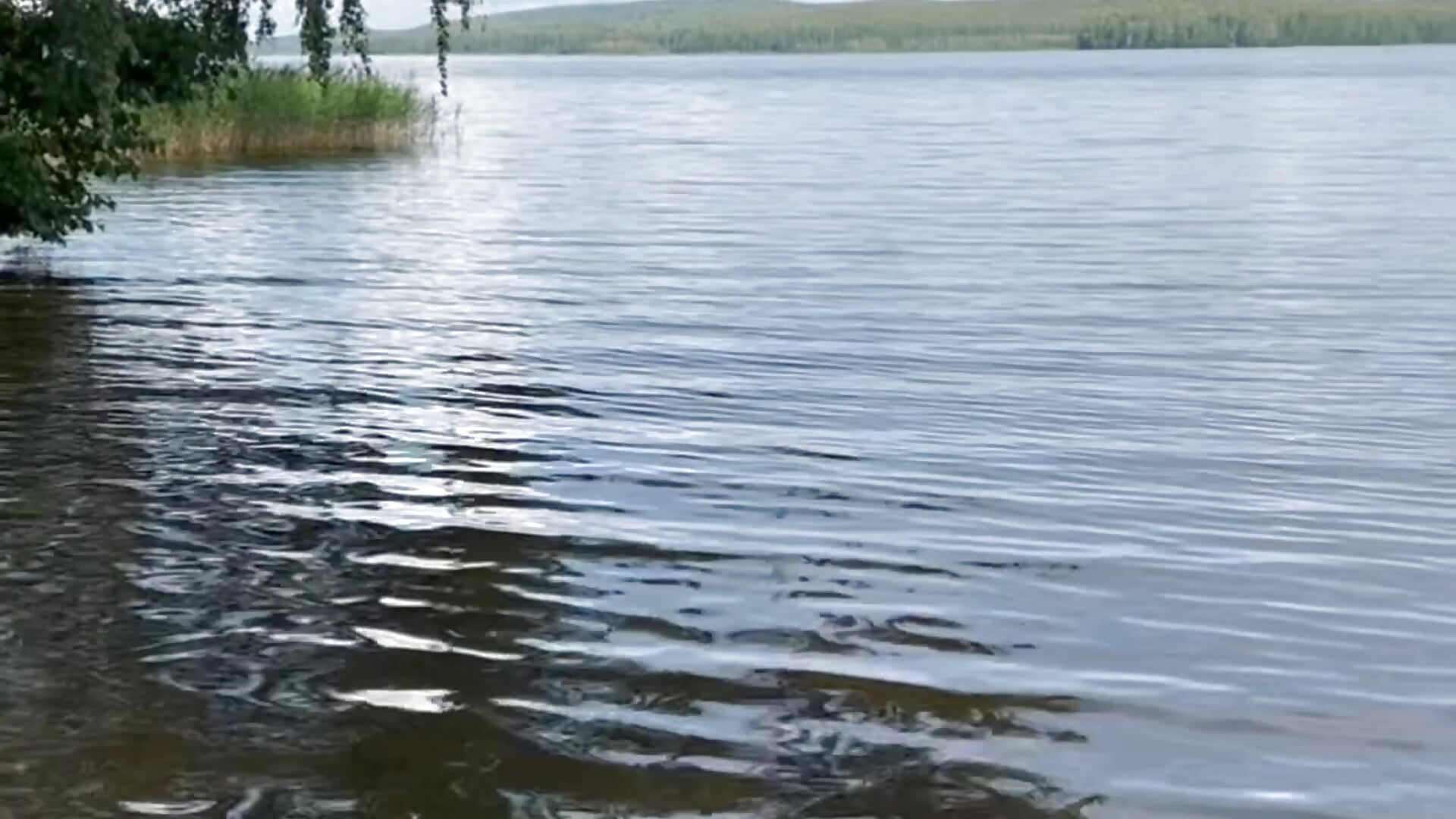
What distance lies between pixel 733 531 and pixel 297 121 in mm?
34815

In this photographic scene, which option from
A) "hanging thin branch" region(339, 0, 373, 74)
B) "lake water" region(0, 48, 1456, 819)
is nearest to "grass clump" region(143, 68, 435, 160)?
"lake water" region(0, 48, 1456, 819)

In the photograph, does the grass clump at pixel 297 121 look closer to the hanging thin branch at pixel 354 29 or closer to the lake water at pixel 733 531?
the lake water at pixel 733 531

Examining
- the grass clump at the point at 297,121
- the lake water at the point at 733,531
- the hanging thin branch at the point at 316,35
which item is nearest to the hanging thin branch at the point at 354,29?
the hanging thin branch at the point at 316,35

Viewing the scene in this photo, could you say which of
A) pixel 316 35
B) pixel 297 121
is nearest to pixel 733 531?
pixel 316 35

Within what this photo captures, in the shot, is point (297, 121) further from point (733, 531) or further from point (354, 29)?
point (733, 531)

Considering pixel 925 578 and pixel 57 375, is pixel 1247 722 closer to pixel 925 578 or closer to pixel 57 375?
pixel 925 578

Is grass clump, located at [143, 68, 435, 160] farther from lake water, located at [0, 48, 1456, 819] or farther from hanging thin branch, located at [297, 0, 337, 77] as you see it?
hanging thin branch, located at [297, 0, 337, 77]

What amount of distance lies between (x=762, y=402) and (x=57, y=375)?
5.18 m

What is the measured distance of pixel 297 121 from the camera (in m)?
42.9

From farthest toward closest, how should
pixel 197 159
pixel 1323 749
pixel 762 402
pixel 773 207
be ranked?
pixel 197 159
pixel 773 207
pixel 762 402
pixel 1323 749

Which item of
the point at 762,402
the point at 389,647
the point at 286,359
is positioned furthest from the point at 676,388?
the point at 389,647

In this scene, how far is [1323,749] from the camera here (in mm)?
6887

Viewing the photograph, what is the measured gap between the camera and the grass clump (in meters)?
41.0

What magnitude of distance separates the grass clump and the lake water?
1647 centimetres
